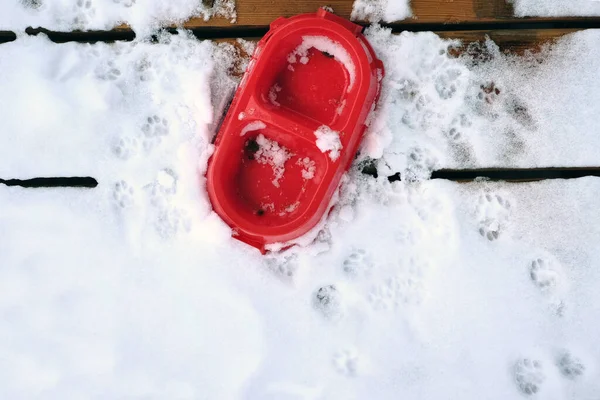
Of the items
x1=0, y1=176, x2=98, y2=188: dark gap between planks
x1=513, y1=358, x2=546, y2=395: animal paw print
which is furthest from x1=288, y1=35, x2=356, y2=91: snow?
x1=513, y1=358, x2=546, y2=395: animal paw print

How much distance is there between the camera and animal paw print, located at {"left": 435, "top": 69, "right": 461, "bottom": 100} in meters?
1.13

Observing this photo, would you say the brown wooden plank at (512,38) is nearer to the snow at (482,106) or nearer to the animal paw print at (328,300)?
the snow at (482,106)

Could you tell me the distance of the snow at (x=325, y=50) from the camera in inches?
42.4

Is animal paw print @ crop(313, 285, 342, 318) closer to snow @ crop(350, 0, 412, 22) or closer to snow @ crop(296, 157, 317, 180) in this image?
snow @ crop(296, 157, 317, 180)

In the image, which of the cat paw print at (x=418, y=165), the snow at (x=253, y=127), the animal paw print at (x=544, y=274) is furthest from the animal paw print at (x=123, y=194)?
the animal paw print at (x=544, y=274)

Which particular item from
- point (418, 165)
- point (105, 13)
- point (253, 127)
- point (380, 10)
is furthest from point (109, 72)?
point (418, 165)

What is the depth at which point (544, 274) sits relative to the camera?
1.13 metres

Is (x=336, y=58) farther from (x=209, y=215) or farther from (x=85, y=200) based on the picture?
(x=85, y=200)

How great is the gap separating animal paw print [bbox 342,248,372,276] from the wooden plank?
521 mm

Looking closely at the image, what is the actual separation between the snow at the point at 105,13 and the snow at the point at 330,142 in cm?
34

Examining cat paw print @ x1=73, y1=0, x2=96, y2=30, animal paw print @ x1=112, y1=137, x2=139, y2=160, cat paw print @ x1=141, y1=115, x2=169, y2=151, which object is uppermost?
cat paw print @ x1=73, y1=0, x2=96, y2=30

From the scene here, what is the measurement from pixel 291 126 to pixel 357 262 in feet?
1.09

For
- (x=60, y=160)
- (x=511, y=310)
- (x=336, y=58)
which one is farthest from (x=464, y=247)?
(x=60, y=160)

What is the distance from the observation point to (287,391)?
112 cm
